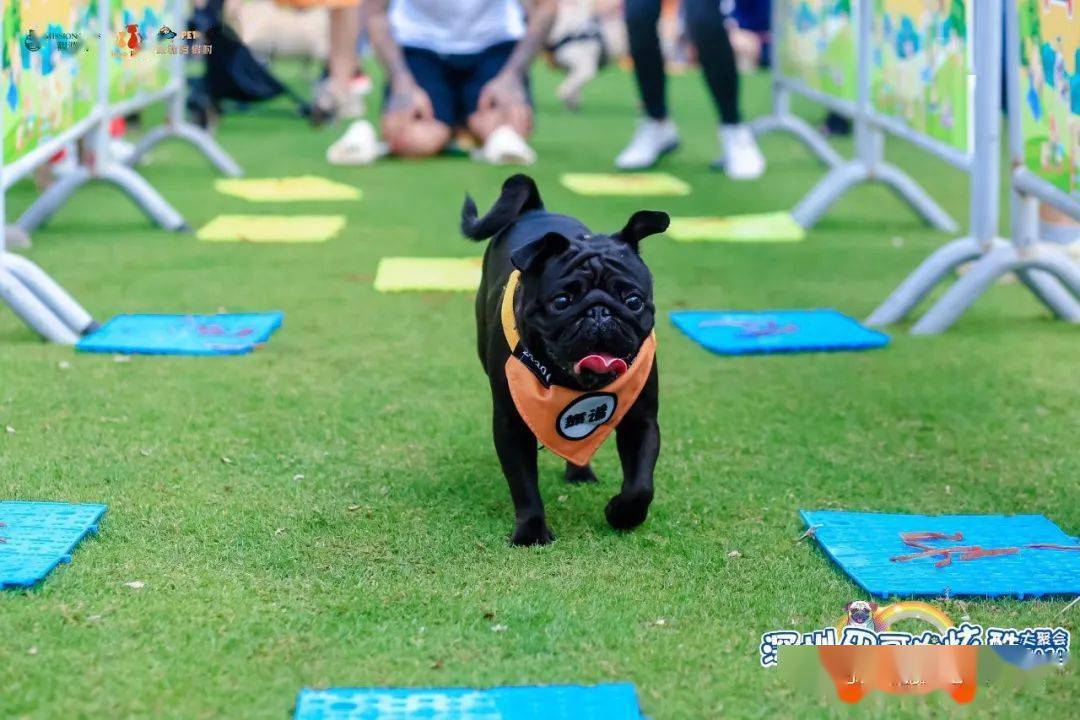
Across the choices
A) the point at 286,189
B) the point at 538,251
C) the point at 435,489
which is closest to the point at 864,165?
the point at 286,189

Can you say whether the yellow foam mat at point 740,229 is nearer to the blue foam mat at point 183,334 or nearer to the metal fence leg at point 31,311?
the blue foam mat at point 183,334

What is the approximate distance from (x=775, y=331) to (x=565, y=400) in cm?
220

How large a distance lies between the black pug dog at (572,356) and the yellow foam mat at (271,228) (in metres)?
3.62

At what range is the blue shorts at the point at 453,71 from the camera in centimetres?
1019

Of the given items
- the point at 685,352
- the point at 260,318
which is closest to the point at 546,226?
the point at 685,352

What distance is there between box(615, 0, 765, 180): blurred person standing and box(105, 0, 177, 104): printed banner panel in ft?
8.52

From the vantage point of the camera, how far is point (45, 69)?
544 cm

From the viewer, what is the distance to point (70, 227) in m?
7.07

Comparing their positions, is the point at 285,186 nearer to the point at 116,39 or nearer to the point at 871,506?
the point at 116,39

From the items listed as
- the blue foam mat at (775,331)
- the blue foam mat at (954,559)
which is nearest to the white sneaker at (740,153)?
the blue foam mat at (775,331)

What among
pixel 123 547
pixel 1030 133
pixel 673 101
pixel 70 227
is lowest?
pixel 673 101

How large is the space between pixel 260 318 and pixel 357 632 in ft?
8.87

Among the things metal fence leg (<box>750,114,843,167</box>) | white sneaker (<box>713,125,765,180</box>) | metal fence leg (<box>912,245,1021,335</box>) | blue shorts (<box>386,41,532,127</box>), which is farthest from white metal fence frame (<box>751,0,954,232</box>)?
blue shorts (<box>386,41,532,127</box>)

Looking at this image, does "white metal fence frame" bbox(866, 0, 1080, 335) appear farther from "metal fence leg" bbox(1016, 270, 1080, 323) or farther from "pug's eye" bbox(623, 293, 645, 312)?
"pug's eye" bbox(623, 293, 645, 312)
